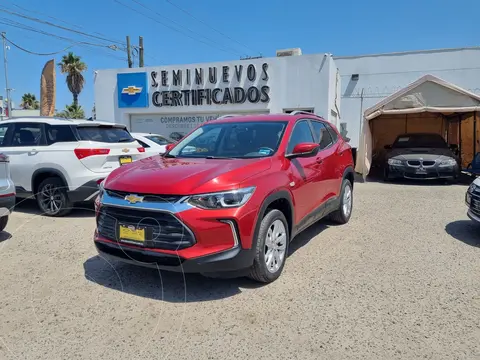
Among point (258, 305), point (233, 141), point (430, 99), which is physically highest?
point (430, 99)

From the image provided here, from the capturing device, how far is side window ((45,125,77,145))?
21.4ft

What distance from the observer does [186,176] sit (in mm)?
3527

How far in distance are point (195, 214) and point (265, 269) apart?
95 cm

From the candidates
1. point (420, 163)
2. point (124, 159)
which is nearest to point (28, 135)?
point (124, 159)

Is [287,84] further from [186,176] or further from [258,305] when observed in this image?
[258,305]

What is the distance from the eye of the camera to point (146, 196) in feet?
11.2

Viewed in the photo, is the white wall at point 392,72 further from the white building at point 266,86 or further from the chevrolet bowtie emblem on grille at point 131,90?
the chevrolet bowtie emblem on grille at point 131,90

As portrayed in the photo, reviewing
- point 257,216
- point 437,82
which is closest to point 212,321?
point 257,216

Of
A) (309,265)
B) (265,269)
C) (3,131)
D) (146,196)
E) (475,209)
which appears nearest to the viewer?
(146,196)

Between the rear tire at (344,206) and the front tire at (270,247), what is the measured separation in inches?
87.7

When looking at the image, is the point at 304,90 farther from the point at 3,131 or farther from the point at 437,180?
the point at 3,131

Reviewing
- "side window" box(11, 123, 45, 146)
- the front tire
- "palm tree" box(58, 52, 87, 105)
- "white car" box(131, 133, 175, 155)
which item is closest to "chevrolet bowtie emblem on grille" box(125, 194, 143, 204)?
Result: the front tire

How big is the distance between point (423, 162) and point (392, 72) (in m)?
11.0

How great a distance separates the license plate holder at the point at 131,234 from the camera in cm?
343
